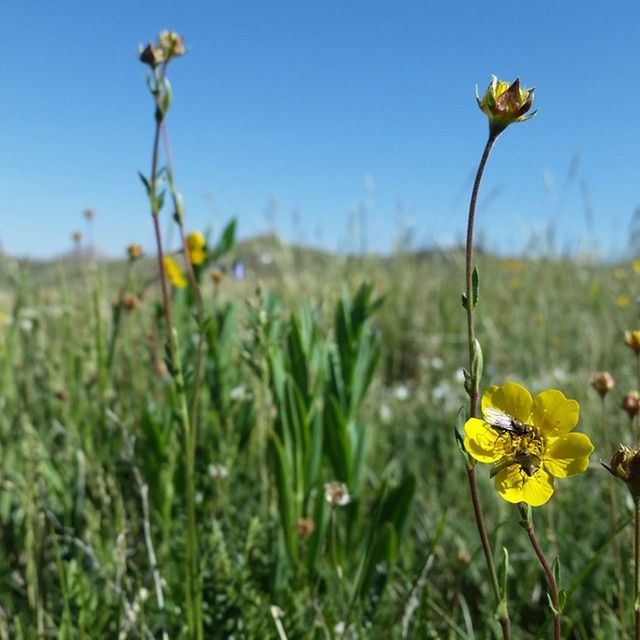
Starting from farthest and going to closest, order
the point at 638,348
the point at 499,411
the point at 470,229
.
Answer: the point at 638,348
the point at 499,411
the point at 470,229

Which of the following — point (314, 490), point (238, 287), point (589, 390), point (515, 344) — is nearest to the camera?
point (314, 490)

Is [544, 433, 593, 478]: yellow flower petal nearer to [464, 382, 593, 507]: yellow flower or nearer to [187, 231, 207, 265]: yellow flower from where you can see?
[464, 382, 593, 507]: yellow flower

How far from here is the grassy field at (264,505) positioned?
1.15 meters

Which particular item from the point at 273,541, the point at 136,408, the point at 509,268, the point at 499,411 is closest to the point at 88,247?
the point at 136,408

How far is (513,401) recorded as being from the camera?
711 millimetres

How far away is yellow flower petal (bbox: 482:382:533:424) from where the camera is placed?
0.71 m

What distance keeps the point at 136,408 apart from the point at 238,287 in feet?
7.50

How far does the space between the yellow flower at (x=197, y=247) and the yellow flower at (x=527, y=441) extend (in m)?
1.20

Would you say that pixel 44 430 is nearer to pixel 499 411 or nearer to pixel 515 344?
pixel 499 411

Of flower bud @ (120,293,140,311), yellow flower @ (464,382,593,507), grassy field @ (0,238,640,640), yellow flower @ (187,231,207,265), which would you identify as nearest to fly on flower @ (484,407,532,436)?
yellow flower @ (464,382,593,507)

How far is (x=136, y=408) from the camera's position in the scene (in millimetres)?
2010

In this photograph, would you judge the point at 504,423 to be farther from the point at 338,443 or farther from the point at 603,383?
the point at 338,443

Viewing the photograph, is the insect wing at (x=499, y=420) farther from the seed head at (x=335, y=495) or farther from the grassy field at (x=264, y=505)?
the seed head at (x=335, y=495)

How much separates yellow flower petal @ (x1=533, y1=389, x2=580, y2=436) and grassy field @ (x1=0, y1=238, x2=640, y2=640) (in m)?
0.19
